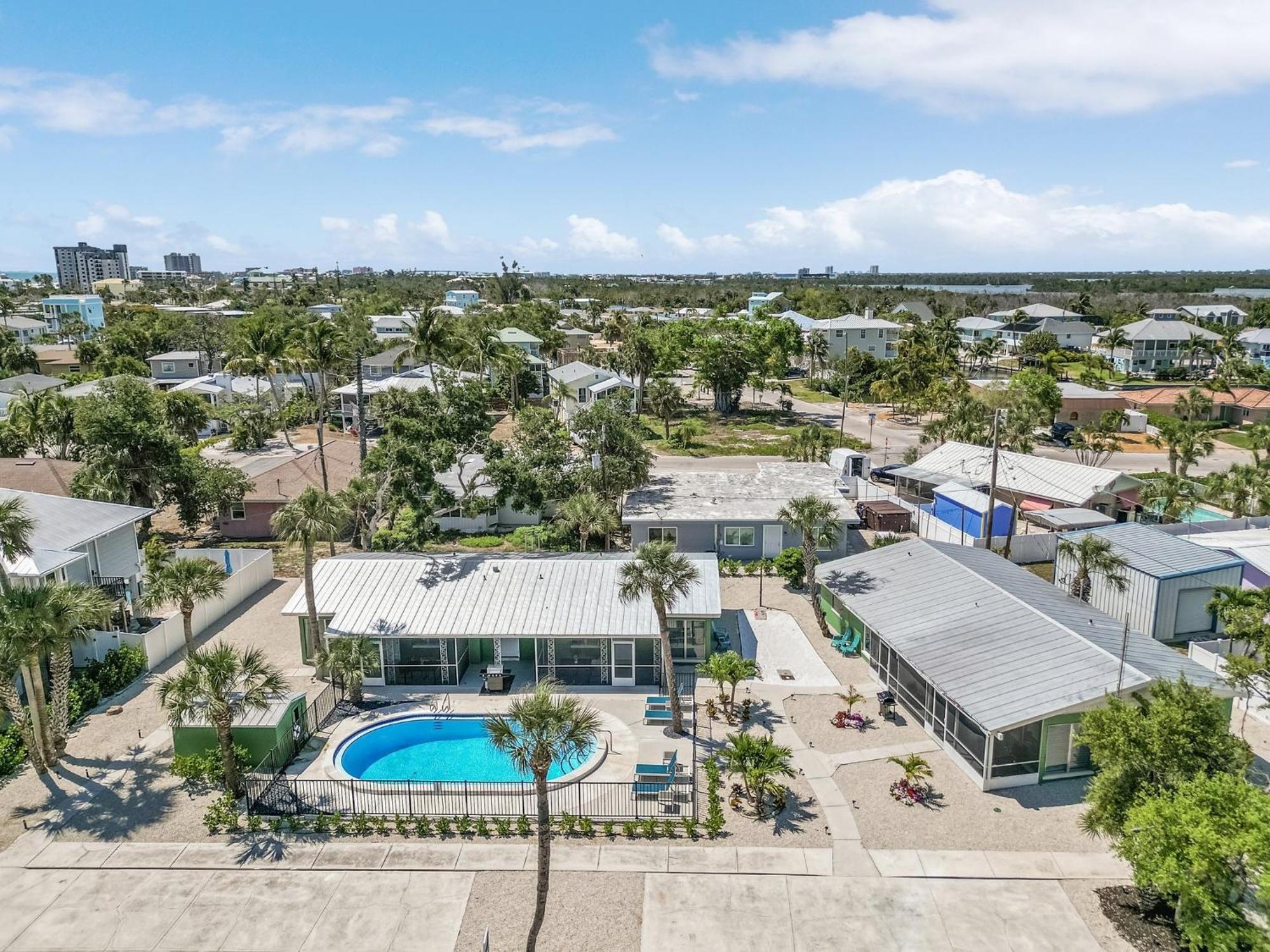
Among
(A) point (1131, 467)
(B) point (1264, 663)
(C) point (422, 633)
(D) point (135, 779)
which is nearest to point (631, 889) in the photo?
(C) point (422, 633)

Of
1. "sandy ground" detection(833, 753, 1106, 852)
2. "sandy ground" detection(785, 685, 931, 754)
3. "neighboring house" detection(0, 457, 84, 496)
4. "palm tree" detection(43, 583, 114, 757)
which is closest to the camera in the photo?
"sandy ground" detection(833, 753, 1106, 852)

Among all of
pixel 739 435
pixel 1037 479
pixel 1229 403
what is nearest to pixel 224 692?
pixel 1037 479

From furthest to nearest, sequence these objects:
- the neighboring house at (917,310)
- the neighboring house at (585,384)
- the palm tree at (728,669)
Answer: the neighboring house at (917,310)
the neighboring house at (585,384)
the palm tree at (728,669)

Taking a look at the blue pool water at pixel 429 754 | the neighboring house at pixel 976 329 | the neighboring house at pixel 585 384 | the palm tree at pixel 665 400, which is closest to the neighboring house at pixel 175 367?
the neighboring house at pixel 585 384

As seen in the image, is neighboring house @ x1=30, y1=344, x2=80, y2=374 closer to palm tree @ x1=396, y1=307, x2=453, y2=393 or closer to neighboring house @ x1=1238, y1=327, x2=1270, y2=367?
palm tree @ x1=396, y1=307, x2=453, y2=393

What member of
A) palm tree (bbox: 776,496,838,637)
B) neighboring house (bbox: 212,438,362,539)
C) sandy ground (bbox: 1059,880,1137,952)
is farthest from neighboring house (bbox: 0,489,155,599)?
sandy ground (bbox: 1059,880,1137,952)

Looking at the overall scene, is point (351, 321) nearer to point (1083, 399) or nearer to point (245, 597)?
point (245, 597)

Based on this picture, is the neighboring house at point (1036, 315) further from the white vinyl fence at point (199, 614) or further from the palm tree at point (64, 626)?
the palm tree at point (64, 626)
